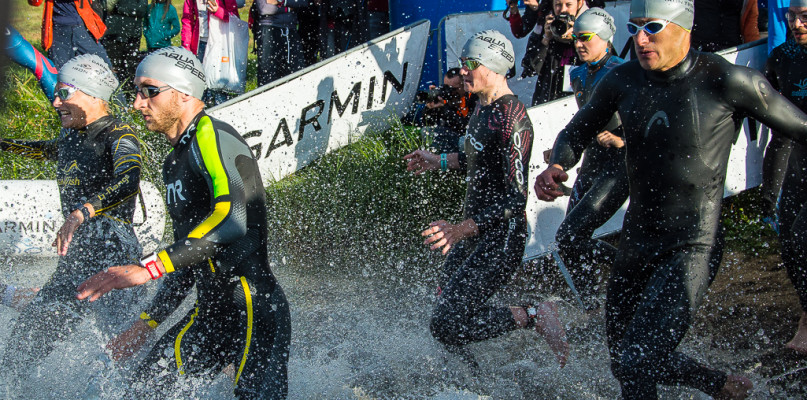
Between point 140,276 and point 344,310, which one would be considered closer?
point 140,276

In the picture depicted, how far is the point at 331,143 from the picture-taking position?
23.3 feet

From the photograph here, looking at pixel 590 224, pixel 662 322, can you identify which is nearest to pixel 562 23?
pixel 590 224

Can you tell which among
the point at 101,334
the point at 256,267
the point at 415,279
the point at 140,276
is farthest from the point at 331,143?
the point at 140,276

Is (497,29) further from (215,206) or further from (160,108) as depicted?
(215,206)

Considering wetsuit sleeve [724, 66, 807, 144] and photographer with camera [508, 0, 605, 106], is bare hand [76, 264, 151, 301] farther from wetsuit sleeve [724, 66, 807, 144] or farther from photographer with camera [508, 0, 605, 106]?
photographer with camera [508, 0, 605, 106]

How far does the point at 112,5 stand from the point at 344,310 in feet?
16.9

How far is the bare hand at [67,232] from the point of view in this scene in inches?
164

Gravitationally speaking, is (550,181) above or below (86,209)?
above

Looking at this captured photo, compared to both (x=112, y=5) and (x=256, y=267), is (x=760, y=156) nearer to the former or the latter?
(x=256, y=267)

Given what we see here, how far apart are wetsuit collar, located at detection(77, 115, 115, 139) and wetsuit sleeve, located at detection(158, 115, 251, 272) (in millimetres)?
1515

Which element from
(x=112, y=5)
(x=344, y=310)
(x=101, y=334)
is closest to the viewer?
(x=101, y=334)

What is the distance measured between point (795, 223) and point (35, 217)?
6092mm

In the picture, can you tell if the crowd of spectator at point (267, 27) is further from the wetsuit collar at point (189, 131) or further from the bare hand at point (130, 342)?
the bare hand at point (130, 342)

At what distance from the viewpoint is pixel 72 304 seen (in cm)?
447
